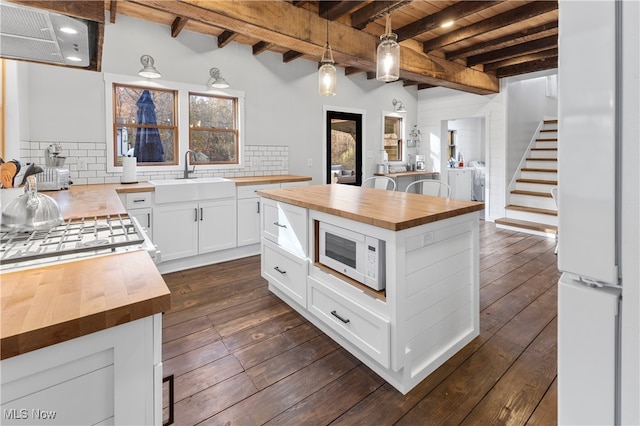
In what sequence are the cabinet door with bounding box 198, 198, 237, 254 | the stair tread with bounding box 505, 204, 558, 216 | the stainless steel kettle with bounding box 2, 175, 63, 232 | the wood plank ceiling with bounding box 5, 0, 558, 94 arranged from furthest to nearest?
the stair tread with bounding box 505, 204, 558, 216 < the cabinet door with bounding box 198, 198, 237, 254 < the wood plank ceiling with bounding box 5, 0, 558, 94 < the stainless steel kettle with bounding box 2, 175, 63, 232

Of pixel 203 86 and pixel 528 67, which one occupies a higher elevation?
pixel 528 67

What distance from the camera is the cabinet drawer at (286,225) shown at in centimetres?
243

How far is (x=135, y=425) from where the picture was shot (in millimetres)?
776

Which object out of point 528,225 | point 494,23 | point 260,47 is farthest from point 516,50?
point 260,47

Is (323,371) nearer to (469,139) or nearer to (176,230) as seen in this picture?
(176,230)

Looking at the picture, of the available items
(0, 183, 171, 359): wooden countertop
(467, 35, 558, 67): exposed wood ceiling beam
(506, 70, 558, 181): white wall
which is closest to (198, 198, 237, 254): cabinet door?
(0, 183, 171, 359): wooden countertop

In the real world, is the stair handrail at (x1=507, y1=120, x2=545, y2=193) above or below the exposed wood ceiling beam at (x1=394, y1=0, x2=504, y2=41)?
below

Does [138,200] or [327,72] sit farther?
[138,200]

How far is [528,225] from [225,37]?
5292 mm

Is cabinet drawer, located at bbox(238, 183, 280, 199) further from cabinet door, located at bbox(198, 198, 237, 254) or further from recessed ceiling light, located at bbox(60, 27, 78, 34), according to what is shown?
recessed ceiling light, located at bbox(60, 27, 78, 34)

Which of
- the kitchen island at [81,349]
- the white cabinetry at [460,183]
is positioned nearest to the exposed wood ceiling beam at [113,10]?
the kitchen island at [81,349]

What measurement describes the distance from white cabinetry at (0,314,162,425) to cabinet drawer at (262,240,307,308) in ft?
→ 5.36

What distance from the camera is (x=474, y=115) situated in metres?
6.31

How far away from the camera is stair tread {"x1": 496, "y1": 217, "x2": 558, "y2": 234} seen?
16.6 ft
